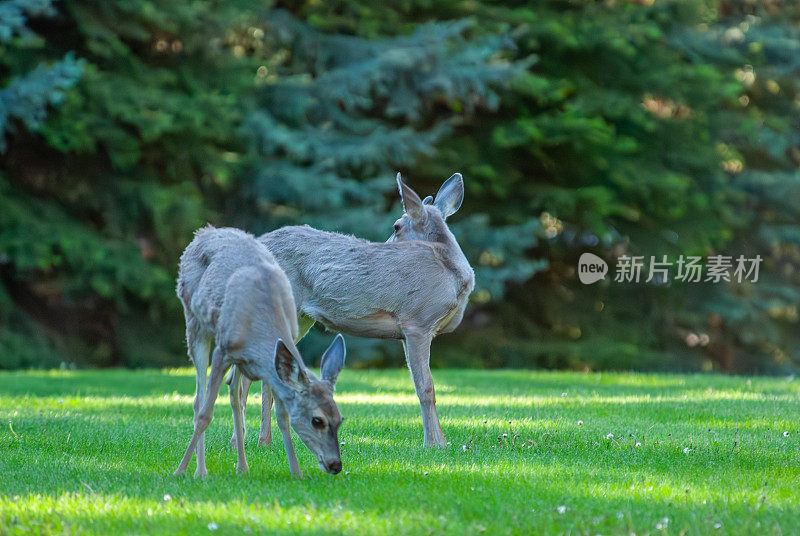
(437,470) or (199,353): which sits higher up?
(199,353)

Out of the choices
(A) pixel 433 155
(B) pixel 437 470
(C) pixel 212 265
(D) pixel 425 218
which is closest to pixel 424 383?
(B) pixel 437 470

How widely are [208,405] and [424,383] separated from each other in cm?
194

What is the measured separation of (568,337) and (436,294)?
15108 millimetres

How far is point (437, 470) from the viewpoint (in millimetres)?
6078

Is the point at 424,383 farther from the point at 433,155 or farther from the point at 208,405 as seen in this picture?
the point at 433,155

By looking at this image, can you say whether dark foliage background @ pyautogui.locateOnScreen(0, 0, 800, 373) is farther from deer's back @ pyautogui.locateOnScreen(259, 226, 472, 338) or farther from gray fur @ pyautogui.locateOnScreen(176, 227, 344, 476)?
gray fur @ pyautogui.locateOnScreen(176, 227, 344, 476)

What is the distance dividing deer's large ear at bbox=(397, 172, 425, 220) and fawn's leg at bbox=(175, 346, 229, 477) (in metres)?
2.46

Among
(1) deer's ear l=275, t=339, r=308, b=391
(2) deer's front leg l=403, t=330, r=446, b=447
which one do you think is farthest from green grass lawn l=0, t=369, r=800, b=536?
(1) deer's ear l=275, t=339, r=308, b=391

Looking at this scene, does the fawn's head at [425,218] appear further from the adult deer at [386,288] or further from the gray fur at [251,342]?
the gray fur at [251,342]

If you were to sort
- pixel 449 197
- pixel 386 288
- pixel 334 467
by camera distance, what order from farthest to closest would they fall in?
pixel 449 197, pixel 386 288, pixel 334 467

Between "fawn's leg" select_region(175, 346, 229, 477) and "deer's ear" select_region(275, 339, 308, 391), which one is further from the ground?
"deer's ear" select_region(275, 339, 308, 391)

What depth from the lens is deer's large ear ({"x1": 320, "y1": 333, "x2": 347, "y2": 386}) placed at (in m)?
5.67

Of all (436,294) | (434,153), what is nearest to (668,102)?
(434,153)

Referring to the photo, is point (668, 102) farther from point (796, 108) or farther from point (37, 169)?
point (37, 169)
